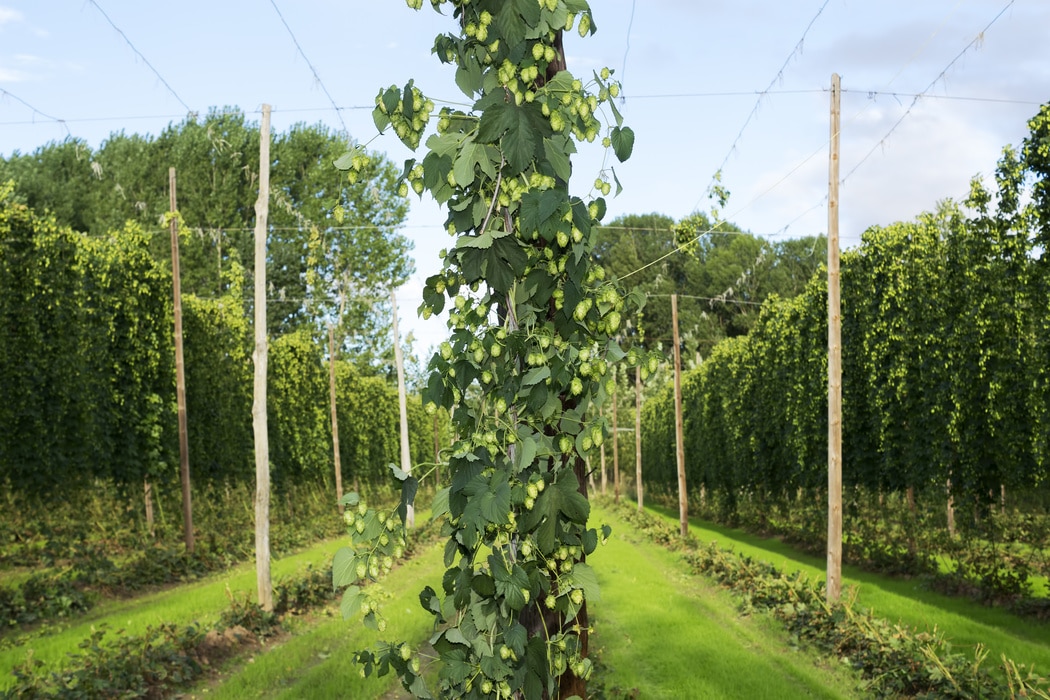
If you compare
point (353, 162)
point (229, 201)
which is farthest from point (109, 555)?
point (229, 201)

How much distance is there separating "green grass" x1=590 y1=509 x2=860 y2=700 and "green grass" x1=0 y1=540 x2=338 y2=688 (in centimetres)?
552

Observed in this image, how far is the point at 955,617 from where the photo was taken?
12.9 meters

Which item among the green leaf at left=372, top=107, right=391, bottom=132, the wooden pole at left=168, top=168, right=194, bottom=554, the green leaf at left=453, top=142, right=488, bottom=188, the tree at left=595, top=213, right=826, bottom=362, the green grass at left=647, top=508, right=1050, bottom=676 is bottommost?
the green grass at left=647, top=508, right=1050, bottom=676

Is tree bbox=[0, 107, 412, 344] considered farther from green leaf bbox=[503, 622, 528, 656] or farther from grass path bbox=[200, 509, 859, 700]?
green leaf bbox=[503, 622, 528, 656]

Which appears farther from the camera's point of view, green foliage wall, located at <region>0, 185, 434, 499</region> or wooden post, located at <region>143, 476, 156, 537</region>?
wooden post, located at <region>143, 476, 156, 537</region>

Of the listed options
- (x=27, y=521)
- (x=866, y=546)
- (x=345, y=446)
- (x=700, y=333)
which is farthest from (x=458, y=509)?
(x=700, y=333)

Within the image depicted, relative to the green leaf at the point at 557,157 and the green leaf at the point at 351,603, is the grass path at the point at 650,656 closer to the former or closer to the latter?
the green leaf at the point at 351,603

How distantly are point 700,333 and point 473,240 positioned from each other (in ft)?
182

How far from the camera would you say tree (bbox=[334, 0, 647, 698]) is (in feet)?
10.2

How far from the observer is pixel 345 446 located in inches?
1412

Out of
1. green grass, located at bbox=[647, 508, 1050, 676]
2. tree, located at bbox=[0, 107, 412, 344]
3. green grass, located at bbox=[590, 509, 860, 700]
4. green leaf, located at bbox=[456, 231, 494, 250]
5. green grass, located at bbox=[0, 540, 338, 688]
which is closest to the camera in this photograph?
green leaf, located at bbox=[456, 231, 494, 250]

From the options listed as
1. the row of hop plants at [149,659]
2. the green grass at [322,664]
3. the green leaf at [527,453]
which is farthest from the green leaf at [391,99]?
the green grass at [322,664]

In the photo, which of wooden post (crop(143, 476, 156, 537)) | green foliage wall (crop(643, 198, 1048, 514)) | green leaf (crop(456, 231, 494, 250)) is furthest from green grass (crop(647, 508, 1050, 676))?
wooden post (crop(143, 476, 156, 537))

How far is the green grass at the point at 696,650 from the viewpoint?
9.16 m
